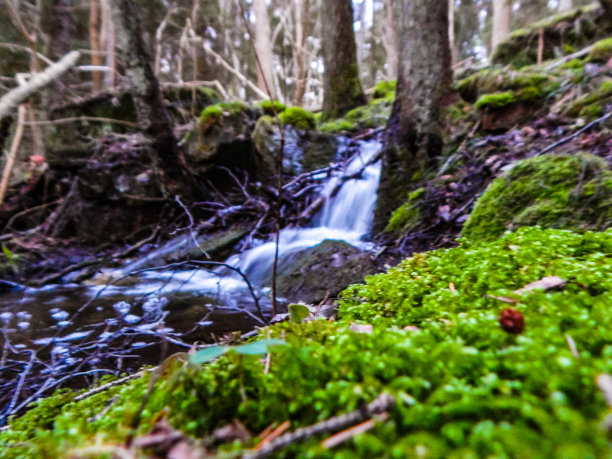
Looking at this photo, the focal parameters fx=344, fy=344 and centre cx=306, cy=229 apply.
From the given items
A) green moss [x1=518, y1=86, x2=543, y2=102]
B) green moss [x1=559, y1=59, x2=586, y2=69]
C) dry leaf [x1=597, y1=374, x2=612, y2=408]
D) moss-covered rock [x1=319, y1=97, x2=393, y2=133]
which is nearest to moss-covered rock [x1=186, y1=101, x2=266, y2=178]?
moss-covered rock [x1=319, y1=97, x2=393, y2=133]

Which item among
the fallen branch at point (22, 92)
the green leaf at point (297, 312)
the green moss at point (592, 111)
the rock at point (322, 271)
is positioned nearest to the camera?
the green leaf at point (297, 312)

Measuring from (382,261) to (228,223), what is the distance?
451 centimetres

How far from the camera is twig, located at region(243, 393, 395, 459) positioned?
61 centimetres

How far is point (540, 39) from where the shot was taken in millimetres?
8852

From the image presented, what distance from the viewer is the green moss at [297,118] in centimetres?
854

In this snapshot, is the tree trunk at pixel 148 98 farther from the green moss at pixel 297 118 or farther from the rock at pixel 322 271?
the rock at pixel 322 271

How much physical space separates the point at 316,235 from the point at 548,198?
4.14 m

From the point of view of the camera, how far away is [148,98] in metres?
7.18

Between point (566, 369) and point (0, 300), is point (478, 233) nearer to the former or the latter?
point (566, 369)

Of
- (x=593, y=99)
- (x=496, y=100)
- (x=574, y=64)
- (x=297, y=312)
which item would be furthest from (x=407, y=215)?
(x=574, y=64)

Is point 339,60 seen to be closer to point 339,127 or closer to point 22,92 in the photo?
point 339,127

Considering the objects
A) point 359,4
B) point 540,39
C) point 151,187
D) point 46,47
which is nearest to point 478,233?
point 151,187

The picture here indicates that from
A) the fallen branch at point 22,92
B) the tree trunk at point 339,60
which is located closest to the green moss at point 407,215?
the fallen branch at point 22,92

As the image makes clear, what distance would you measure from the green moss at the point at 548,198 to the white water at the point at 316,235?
239 centimetres
